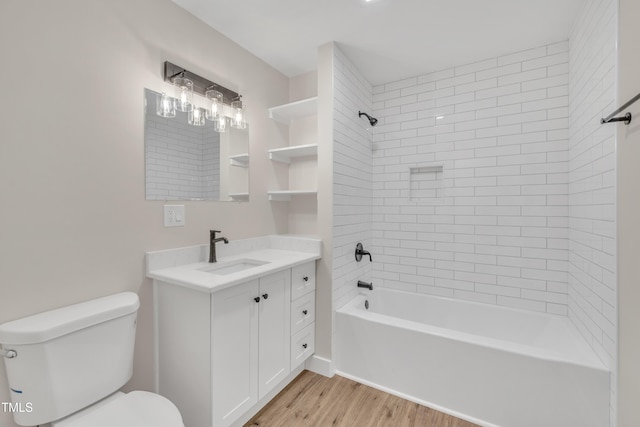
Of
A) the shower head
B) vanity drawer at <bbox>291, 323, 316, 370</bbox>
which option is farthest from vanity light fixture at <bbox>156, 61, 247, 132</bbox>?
vanity drawer at <bbox>291, 323, 316, 370</bbox>

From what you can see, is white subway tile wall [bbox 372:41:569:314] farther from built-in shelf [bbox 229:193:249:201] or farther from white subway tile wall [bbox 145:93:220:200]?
white subway tile wall [bbox 145:93:220:200]

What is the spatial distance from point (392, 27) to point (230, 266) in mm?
2046

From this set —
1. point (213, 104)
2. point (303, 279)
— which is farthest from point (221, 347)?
point (213, 104)

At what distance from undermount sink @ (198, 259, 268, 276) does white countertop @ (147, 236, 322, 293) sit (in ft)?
0.06

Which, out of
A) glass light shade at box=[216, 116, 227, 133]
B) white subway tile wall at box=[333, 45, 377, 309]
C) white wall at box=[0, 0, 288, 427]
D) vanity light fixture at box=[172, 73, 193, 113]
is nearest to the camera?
white wall at box=[0, 0, 288, 427]

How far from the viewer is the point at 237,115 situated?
2.13 m

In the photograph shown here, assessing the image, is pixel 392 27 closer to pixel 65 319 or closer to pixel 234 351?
pixel 234 351

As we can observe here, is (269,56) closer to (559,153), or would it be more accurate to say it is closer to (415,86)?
(415,86)

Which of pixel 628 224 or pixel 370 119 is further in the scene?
pixel 370 119

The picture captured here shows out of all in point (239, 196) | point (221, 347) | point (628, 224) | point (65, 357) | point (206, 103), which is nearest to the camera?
point (65, 357)

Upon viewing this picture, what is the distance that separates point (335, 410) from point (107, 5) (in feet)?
8.85

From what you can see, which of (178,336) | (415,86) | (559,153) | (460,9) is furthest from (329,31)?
(178,336)

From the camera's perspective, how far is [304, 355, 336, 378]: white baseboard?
218 centimetres

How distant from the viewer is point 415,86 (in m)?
2.67
